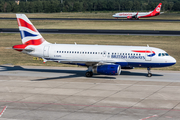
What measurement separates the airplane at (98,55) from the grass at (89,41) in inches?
384

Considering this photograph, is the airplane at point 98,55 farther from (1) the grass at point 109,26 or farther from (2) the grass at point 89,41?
(1) the grass at point 109,26

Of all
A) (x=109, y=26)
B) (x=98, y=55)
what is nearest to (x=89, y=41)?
(x=98, y=55)

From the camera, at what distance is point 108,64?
1497 inches

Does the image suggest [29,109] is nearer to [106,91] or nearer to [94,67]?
[106,91]

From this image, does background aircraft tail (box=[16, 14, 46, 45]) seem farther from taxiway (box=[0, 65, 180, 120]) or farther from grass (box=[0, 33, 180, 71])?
grass (box=[0, 33, 180, 71])

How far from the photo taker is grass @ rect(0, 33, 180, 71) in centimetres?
5462

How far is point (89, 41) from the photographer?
241 ft

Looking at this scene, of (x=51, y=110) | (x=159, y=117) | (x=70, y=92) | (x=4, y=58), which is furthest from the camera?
(x=4, y=58)

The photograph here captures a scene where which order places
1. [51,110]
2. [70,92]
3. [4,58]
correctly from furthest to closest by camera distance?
[4,58] < [70,92] < [51,110]

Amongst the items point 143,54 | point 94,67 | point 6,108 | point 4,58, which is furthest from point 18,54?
point 6,108

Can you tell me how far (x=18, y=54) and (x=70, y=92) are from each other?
1200 inches

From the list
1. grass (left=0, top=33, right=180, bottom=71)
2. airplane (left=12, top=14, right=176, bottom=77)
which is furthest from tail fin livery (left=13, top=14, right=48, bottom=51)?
grass (left=0, top=33, right=180, bottom=71)

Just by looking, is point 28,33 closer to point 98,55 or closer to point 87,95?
point 98,55

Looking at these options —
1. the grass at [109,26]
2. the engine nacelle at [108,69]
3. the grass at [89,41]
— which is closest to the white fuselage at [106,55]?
the engine nacelle at [108,69]
